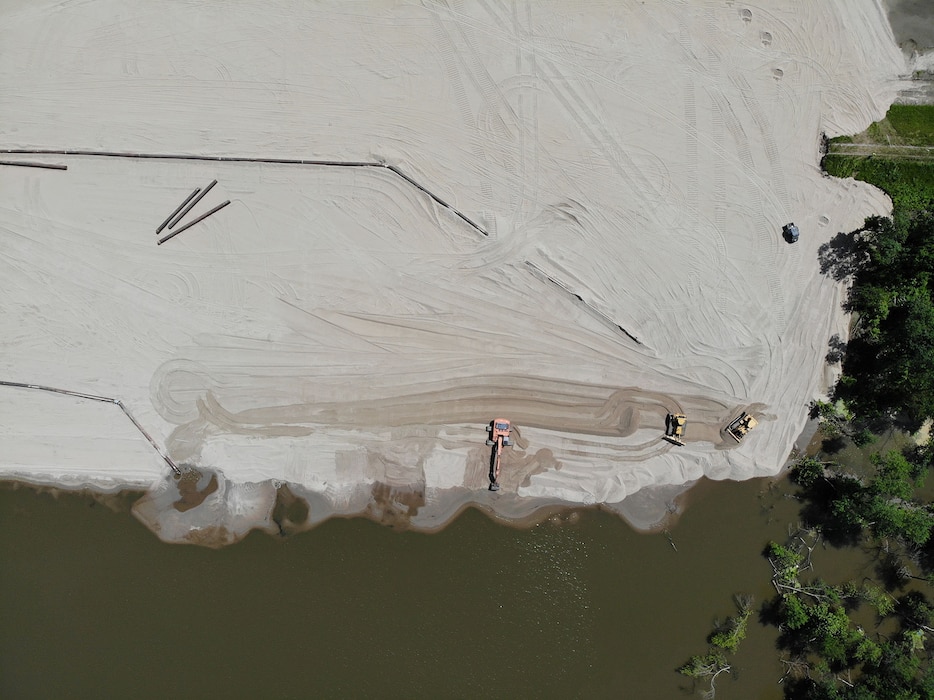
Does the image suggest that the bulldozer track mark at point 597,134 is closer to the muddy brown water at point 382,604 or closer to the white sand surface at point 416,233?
the white sand surface at point 416,233

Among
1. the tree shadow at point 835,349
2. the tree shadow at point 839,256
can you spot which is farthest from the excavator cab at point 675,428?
the tree shadow at point 839,256

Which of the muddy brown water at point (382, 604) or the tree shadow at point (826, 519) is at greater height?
the tree shadow at point (826, 519)

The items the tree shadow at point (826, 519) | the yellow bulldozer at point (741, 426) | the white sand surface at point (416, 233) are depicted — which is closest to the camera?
the white sand surface at point (416, 233)

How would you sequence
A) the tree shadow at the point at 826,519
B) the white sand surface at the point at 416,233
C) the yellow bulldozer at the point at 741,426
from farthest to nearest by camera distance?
1. the tree shadow at the point at 826,519
2. the yellow bulldozer at the point at 741,426
3. the white sand surface at the point at 416,233

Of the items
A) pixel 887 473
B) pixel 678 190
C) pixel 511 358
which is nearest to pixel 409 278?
pixel 511 358

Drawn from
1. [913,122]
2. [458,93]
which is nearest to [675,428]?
[913,122]

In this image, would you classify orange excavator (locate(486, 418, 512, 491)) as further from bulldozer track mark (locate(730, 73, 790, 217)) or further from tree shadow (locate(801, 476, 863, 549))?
bulldozer track mark (locate(730, 73, 790, 217))

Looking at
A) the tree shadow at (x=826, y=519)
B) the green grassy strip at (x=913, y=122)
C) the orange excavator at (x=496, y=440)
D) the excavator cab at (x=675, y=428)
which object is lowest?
the tree shadow at (x=826, y=519)

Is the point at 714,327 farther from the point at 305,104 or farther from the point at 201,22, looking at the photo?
the point at 201,22
